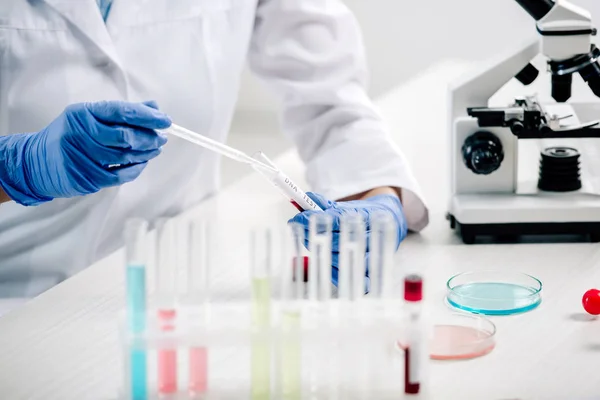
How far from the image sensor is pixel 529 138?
60.4 inches

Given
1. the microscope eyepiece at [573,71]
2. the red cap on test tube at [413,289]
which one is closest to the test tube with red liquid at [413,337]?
the red cap on test tube at [413,289]

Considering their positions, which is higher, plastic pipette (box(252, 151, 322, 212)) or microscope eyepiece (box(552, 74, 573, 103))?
microscope eyepiece (box(552, 74, 573, 103))

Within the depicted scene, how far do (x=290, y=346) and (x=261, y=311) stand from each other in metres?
0.05

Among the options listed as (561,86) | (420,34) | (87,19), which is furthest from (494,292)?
(420,34)

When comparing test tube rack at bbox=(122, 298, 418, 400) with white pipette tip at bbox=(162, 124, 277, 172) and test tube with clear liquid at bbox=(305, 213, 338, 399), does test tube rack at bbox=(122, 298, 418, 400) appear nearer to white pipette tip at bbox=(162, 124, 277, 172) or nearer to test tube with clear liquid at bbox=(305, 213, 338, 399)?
test tube with clear liquid at bbox=(305, 213, 338, 399)

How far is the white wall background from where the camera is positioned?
334cm

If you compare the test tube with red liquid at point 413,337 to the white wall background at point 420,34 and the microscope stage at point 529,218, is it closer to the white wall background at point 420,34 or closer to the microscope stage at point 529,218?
the microscope stage at point 529,218

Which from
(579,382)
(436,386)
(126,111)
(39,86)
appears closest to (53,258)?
(39,86)

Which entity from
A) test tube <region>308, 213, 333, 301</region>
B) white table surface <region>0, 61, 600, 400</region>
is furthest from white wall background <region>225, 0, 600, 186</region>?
test tube <region>308, 213, 333, 301</region>

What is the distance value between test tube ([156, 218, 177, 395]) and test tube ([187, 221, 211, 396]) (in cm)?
2

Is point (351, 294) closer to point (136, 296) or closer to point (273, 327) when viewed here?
point (273, 327)

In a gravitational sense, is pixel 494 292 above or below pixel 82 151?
below

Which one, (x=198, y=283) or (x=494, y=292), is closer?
(x=198, y=283)

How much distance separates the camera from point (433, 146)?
7.36 ft
